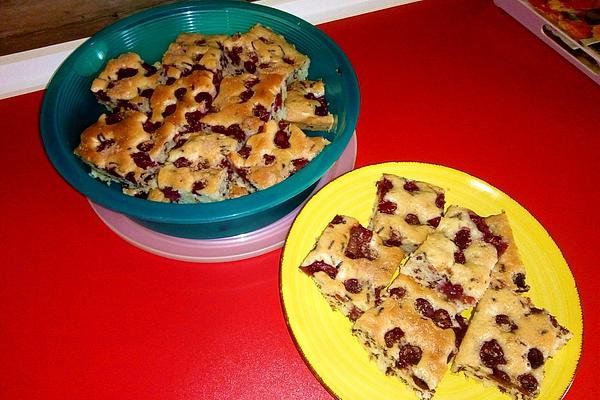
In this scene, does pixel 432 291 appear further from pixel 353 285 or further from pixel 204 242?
pixel 204 242

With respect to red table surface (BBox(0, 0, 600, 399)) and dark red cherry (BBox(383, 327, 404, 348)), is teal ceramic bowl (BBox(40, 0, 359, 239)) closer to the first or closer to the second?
red table surface (BBox(0, 0, 600, 399))

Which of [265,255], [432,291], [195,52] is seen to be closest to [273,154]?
[265,255]

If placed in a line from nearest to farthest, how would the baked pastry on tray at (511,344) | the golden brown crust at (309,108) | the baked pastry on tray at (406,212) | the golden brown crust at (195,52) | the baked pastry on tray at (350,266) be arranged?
the baked pastry on tray at (511,344) → the baked pastry on tray at (350,266) → the baked pastry on tray at (406,212) → the golden brown crust at (309,108) → the golden brown crust at (195,52)

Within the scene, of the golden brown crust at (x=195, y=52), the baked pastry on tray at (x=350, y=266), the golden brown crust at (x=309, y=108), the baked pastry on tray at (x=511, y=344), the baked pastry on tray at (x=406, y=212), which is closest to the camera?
the baked pastry on tray at (x=511, y=344)

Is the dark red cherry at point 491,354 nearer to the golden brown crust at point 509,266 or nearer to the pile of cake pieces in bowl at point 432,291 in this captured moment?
the pile of cake pieces in bowl at point 432,291

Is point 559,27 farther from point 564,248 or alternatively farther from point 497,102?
point 564,248

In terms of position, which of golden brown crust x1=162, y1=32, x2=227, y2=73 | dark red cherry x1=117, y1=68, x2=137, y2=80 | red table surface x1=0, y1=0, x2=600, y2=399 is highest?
golden brown crust x1=162, y1=32, x2=227, y2=73

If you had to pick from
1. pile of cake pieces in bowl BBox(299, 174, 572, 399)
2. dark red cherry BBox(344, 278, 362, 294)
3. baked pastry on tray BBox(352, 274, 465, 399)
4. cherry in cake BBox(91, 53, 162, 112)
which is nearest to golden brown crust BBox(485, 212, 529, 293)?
pile of cake pieces in bowl BBox(299, 174, 572, 399)

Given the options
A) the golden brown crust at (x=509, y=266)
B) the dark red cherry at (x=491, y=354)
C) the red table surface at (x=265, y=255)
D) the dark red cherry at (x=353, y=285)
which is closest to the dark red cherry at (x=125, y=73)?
the red table surface at (x=265, y=255)

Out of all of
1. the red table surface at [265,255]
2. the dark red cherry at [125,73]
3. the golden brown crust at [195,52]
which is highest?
the golden brown crust at [195,52]

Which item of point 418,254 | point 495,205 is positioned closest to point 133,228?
point 418,254
